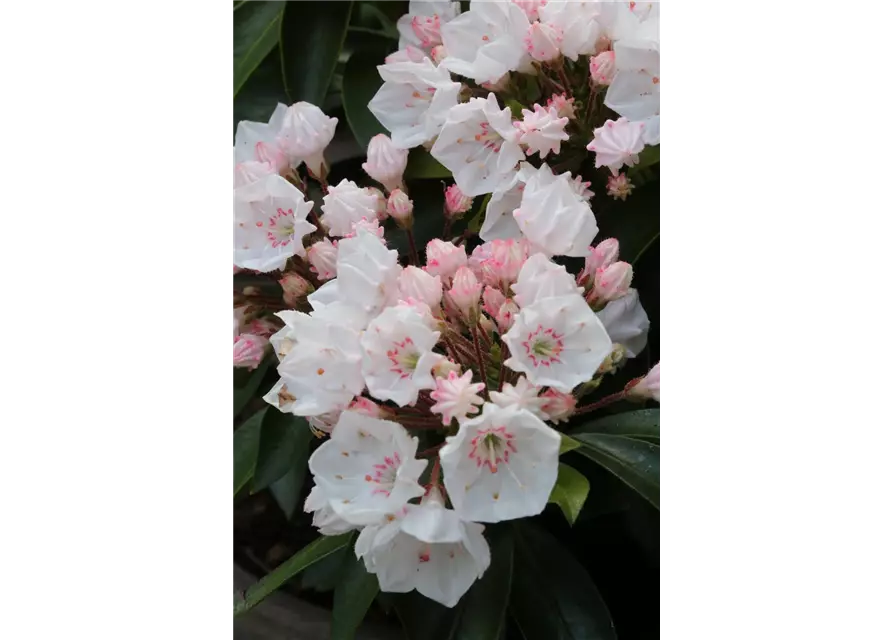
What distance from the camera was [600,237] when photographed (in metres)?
1.04

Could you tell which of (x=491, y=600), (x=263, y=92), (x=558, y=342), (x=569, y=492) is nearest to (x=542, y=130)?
(x=558, y=342)

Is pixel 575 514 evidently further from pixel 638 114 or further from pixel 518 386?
pixel 638 114

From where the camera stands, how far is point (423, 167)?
1123mm

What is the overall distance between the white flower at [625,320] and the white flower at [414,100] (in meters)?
0.29

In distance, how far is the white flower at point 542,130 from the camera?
3.09 feet

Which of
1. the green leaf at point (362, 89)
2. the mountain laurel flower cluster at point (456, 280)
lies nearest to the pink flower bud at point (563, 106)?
the mountain laurel flower cluster at point (456, 280)

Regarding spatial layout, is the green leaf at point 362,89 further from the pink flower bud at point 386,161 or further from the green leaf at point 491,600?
the green leaf at point 491,600

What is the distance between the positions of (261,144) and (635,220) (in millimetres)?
467

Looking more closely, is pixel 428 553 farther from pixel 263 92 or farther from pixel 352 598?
pixel 263 92

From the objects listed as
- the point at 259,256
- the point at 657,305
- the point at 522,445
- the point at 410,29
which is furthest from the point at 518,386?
the point at 410,29

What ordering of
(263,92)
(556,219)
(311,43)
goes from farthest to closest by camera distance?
1. (263,92)
2. (311,43)
3. (556,219)

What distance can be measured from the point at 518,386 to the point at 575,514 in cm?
12

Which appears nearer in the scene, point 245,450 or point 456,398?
point 456,398

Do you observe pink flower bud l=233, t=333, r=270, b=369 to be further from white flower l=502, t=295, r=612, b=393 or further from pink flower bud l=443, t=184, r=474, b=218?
white flower l=502, t=295, r=612, b=393
